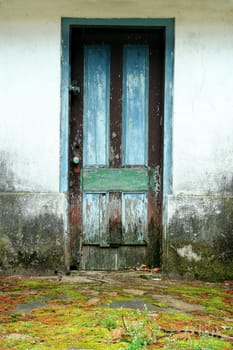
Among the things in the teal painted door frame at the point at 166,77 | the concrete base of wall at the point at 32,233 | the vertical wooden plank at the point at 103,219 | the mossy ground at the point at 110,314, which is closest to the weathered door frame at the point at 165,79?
the teal painted door frame at the point at 166,77

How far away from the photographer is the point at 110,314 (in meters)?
4.90

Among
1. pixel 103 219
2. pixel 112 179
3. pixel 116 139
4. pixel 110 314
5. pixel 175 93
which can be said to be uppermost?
pixel 175 93

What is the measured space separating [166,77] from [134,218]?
1630mm

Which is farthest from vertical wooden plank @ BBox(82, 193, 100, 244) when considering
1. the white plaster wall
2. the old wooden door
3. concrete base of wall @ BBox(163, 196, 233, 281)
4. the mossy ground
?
concrete base of wall @ BBox(163, 196, 233, 281)

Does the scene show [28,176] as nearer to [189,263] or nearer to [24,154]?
Answer: [24,154]

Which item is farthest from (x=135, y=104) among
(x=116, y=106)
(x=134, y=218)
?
(x=134, y=218)

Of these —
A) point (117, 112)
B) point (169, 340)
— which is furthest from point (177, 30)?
point (169, 340)

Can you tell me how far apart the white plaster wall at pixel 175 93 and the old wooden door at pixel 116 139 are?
0.33 m

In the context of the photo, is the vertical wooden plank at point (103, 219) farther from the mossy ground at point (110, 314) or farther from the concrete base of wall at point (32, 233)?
the concrete base of wall at point (32, 233)

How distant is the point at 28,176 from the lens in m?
6.66

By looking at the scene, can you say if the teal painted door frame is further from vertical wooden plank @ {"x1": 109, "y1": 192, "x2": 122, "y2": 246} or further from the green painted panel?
vertical wooden plank @ {"x1": 109, "y1": 192, "x2": 122, "y2": 246}

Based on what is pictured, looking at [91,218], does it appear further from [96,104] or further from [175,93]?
[175,93]

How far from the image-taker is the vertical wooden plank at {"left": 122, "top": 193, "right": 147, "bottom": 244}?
22.8 feet

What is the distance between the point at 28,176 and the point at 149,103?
5.25 feet
